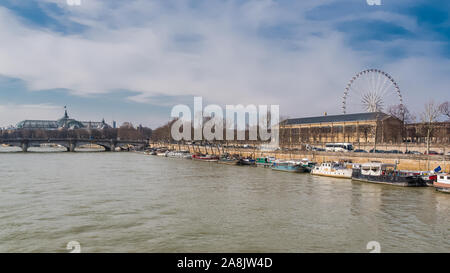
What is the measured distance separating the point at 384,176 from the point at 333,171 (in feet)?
22.0

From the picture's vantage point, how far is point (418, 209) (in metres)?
20.7

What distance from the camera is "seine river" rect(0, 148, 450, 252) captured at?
14.0 m

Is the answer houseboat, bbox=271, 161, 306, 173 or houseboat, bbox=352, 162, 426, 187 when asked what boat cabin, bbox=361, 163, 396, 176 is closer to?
houseboat, bbox=352, 162, 426, 187

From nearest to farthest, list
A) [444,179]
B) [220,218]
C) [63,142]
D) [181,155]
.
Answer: [220,218]
[444,179]
[181,155]
[63,142]

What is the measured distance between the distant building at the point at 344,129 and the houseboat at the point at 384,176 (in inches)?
1261

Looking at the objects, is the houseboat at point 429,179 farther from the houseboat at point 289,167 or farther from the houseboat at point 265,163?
the houseboat at point 265,163

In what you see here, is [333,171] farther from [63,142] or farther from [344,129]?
[63,142]

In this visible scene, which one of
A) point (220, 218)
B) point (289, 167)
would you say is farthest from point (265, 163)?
point (220, 218)

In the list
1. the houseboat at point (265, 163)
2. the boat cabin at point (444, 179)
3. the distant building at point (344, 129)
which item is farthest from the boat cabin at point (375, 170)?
the distant building at point (344, 129)

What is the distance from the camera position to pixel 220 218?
18.1 m

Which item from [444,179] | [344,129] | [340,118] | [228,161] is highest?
[340,118]

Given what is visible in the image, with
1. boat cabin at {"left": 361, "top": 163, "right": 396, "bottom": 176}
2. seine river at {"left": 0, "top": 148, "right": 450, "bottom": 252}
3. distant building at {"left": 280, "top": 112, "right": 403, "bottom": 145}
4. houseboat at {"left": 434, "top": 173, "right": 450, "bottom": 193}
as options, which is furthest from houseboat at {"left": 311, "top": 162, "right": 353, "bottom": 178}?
distant building at {"left": 280, "top": 112, "right": 403, "bottom": 145}

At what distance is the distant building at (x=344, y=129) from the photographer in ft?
216

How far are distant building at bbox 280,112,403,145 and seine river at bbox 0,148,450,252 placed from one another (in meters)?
39.9
